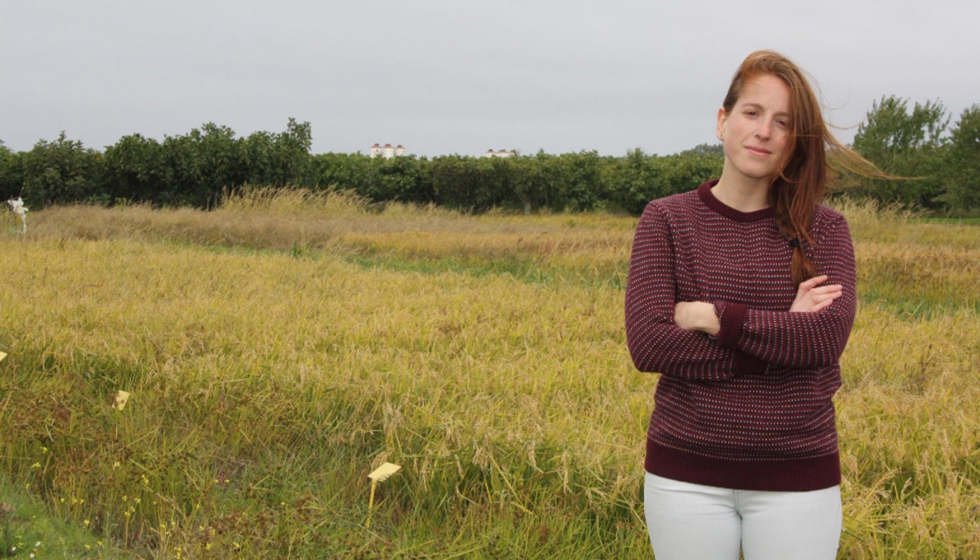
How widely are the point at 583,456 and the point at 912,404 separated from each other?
59.1 inches

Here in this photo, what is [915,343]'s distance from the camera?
15.6 ft

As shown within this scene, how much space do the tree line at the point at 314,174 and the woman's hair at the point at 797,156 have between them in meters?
13.2

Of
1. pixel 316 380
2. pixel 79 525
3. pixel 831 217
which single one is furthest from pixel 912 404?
pixel 79 525

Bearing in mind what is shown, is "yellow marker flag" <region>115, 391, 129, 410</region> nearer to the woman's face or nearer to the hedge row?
the woman's face

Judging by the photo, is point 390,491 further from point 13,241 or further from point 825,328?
point 13,241

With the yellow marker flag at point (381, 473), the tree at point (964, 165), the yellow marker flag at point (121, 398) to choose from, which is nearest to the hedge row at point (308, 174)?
the tree at point (964, 165)

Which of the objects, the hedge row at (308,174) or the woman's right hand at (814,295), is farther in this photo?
the hedge row at (308,174)

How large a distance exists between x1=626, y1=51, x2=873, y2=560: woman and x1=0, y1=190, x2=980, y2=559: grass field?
35.3 inches

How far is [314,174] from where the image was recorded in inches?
813

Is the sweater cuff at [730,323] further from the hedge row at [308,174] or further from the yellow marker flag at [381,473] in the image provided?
the hedge row at [308,174]

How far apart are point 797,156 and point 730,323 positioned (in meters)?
0.38

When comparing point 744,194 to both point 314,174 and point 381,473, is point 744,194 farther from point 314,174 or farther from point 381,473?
point 314,174

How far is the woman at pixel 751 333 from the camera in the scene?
5.42 feet

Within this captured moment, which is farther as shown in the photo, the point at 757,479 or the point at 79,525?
the point at 79,525
